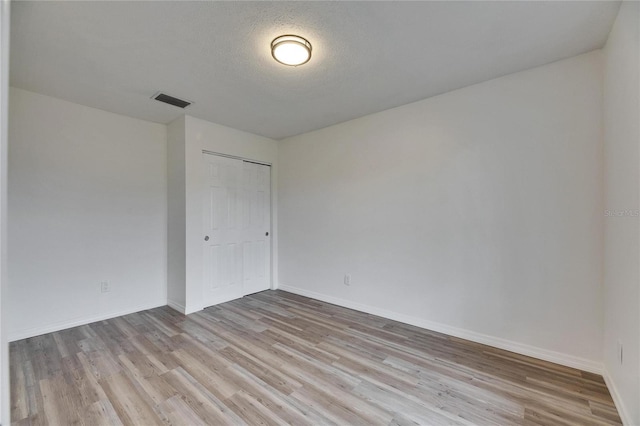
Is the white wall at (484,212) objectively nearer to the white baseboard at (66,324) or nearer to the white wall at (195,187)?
the white wall at (195,187)

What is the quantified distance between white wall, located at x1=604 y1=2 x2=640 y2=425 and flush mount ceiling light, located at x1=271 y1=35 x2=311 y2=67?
1839 millimetres

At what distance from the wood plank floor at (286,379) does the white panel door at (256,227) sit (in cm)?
126

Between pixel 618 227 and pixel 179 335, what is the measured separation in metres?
3.66

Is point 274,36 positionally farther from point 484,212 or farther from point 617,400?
point 617,400

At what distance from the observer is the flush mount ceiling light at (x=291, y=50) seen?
1831 mm

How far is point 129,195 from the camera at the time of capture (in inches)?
129

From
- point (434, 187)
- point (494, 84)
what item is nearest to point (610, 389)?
point (434, 187)

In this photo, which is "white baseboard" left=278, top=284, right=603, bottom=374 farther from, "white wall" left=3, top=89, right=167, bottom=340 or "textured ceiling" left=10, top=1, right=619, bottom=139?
"white wall" left=3, top=89, right=167, bottom=340

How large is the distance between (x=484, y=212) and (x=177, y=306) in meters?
3.67

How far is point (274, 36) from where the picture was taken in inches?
72.0

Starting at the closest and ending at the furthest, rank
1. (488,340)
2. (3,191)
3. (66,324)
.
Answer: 1. (3,191)
2. (488,340)
3. (66,324)

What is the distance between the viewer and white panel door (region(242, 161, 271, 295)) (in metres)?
4.03

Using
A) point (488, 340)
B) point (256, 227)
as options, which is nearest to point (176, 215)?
point (256, 227)

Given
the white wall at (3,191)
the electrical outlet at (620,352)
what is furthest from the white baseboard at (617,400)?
the white wall at (3,191)
